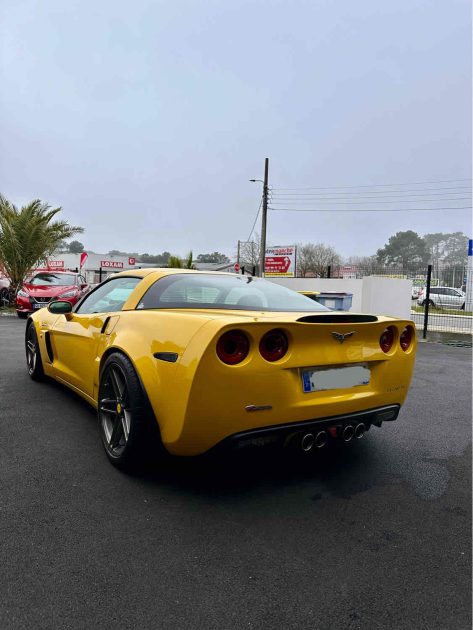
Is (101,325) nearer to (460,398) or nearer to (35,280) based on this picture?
(460,398)

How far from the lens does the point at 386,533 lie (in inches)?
89.8

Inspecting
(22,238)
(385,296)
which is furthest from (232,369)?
(22,238)

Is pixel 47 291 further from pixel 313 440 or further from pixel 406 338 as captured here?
pixel 313 440

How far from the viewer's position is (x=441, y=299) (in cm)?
1304

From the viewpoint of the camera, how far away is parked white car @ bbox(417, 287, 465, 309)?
1265 centimetres

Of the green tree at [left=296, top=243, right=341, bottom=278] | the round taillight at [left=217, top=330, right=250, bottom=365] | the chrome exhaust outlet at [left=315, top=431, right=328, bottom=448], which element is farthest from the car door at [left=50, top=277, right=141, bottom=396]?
the green tree at [left=296, top=243, right=341, bottom=278]

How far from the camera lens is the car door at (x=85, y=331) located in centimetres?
345

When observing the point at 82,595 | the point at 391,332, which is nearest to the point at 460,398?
the point at 391,332

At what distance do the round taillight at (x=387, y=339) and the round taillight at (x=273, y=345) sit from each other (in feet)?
2.67

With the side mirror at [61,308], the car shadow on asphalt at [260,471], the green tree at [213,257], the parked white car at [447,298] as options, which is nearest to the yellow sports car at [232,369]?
the car shadow on asphalt at [260,471]

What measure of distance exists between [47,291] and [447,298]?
11.5 metres

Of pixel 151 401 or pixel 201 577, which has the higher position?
pixel 151 401

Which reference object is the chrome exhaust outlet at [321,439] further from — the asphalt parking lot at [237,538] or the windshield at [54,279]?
the windshield at [54,279]

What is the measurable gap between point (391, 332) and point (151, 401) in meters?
1.56
